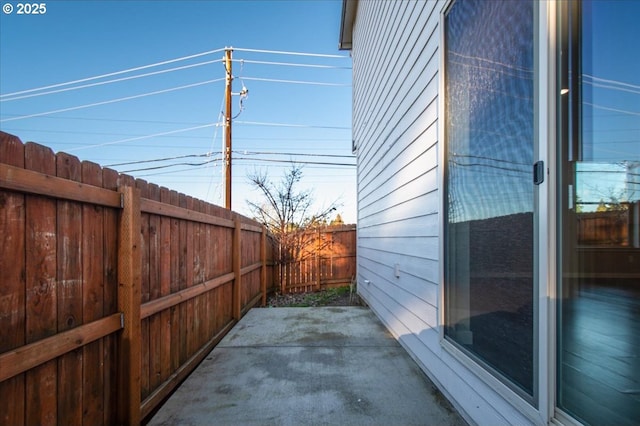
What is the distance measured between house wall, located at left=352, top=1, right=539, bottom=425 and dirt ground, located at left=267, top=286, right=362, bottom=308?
1.13 m

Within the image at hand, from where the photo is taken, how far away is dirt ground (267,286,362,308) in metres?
6.22

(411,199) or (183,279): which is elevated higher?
(411,199)

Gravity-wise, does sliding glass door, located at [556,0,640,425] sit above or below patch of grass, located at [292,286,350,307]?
above

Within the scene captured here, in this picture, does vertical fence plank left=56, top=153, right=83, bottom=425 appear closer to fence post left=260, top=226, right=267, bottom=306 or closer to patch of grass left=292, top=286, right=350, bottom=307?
patch of grass left=292, top=286, right=350, bottom=307

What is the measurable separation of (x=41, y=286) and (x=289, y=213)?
24.6 ft

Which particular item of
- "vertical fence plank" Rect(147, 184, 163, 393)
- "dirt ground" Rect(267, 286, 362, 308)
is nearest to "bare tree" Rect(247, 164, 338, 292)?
"dirt ground" Rect(267, 286, 362, 308)

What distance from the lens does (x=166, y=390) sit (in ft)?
7.58

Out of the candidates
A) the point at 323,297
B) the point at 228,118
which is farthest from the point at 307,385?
the point at 228,118

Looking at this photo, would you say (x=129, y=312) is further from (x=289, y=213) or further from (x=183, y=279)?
(x=289, y=213)

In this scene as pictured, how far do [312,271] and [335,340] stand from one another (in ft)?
14.7

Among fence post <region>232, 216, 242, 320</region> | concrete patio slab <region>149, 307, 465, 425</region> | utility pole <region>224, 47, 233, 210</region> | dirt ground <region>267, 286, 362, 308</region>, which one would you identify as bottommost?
dirt ground <region>267, 286, 362, 308</region>

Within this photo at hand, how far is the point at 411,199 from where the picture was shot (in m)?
3.04

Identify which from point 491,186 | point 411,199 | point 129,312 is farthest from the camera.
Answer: point 411,199

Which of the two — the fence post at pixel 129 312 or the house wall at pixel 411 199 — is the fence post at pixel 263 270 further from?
the fence post at pixel 129 312
